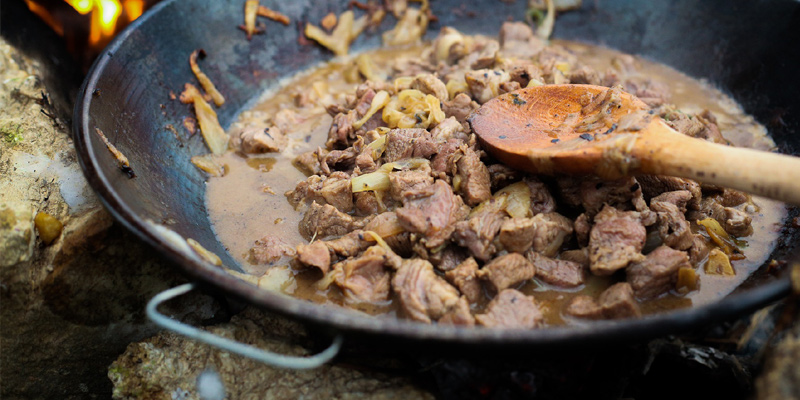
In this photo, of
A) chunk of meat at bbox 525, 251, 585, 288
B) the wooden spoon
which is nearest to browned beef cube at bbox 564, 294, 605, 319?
chunk of meat at bbox 525, 251, 585, 288

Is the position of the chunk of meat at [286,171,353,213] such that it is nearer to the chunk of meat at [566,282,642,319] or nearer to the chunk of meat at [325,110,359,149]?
the chunk of meat at [325,110,359,149]

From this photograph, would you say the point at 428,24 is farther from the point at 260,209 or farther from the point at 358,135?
the point at 260,209

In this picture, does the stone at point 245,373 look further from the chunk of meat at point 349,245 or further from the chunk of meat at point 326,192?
the chunk of meat at point 326,192

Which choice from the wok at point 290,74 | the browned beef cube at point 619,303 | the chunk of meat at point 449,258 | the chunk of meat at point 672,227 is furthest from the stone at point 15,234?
the chunk of meat at point 672,227

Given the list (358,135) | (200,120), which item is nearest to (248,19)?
(200,120)

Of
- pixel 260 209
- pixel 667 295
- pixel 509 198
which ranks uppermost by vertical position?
pixel 509 198

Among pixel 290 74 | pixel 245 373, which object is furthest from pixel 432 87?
pixel 245 373
